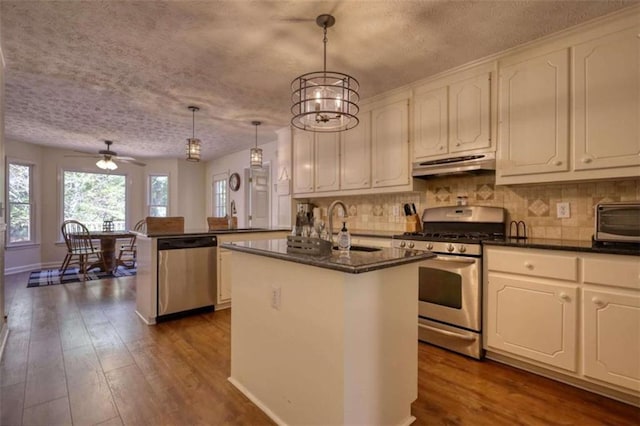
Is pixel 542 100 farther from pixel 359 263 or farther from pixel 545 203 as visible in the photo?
pixel 359 263

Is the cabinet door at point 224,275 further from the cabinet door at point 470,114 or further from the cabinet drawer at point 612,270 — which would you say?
the cabinet drawer at point 612,270

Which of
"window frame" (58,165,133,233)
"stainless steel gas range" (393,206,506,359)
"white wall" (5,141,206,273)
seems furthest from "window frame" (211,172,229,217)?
"stainless steel gas range" (393,206,506,359)

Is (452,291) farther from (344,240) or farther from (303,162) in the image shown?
(303,162)

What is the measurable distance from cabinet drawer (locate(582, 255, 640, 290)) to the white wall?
267 inches

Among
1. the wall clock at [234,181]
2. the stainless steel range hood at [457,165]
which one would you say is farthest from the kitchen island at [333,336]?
the wall clock at [234,181]

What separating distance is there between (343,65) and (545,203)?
2050 millimetres

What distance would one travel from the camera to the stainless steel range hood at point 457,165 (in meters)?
2.63

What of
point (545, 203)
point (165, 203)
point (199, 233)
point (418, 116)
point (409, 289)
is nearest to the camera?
point (409, 289)

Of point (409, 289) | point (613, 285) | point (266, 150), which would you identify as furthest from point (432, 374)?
point (266, 150)

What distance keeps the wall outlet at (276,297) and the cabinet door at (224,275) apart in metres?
1.98

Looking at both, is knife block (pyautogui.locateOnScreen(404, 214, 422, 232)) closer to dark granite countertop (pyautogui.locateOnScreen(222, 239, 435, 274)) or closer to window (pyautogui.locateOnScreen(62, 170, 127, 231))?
dark granite countertop (pyautogui.locateOnScreen(222, 239, 435, 274))

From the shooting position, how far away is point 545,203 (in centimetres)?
261

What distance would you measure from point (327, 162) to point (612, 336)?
3.07 metres

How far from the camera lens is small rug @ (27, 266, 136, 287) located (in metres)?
4.90
